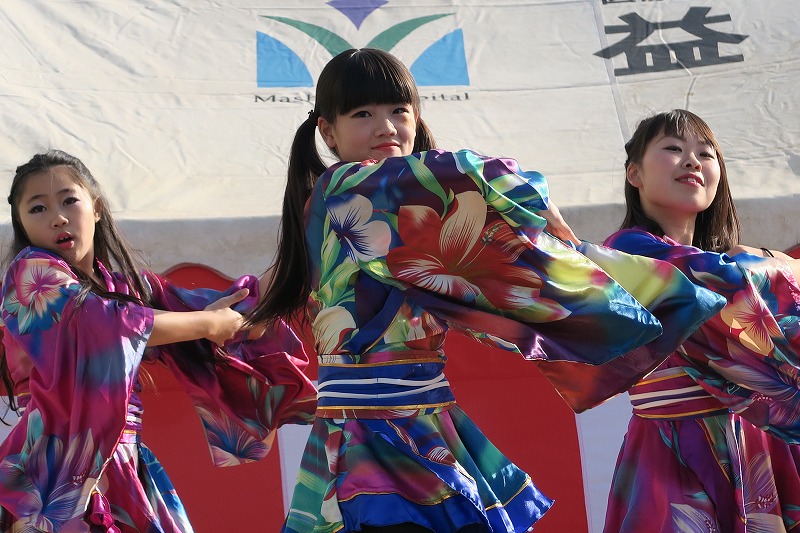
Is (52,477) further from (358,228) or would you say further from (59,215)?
(358,228)

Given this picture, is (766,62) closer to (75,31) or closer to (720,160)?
(720,160)

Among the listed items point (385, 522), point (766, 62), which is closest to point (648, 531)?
point (385, 522)

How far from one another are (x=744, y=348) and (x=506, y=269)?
2.20ft

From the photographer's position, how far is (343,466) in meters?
1.67

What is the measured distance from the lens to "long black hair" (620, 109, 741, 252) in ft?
7.96

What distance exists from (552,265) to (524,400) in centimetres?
138

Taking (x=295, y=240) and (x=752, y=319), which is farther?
(x=752, y=319)

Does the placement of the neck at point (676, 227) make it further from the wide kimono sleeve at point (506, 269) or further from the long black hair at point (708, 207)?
the wide kimono sleeve at point (506, 269)

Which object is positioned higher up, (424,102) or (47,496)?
(424,102)

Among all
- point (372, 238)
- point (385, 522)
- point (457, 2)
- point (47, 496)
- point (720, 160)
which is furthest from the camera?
point (457, 2)

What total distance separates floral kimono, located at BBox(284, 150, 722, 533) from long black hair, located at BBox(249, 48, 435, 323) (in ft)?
0.63

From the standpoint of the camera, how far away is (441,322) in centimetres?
175

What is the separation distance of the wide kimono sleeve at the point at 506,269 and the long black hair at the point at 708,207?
29.0 inches

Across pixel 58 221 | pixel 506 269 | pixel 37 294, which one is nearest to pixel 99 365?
pixel 37 294
